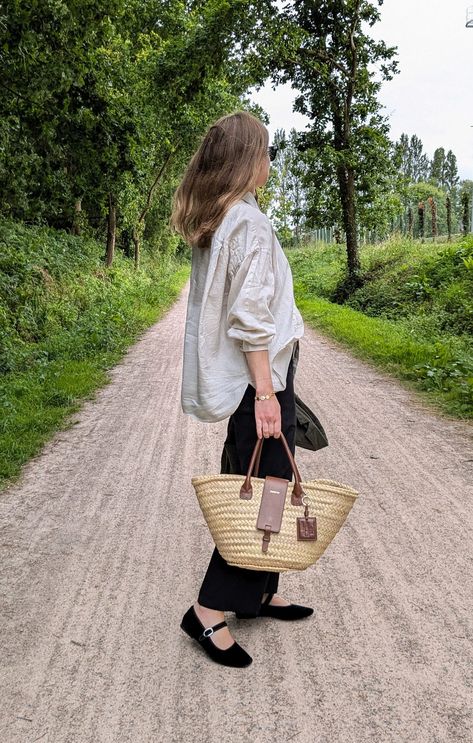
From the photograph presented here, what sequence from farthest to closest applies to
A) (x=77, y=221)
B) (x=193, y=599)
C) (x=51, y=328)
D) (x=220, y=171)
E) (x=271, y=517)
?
(x=77, y=221), (x=51, y=328), (x=193, y=599), (x=220, y=171), (x=271, y=517)

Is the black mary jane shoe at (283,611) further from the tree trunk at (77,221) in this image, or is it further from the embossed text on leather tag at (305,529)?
the tree trunk at (77,221)

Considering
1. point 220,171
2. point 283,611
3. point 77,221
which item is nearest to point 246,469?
point 283,611

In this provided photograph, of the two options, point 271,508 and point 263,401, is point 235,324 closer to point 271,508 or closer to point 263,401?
point 263,401

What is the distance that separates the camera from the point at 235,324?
2432mm

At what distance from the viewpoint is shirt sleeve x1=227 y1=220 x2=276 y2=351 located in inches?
93.9

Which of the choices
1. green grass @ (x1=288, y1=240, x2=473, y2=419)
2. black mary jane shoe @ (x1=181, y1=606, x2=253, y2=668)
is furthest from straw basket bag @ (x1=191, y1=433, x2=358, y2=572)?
green grass @ (x1=288, y1=240, x2=473, y2=419)

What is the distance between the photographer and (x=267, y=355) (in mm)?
2449

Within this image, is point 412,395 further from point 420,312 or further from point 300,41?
point 300,41

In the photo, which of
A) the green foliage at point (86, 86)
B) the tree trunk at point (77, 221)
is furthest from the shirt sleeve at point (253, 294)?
the tree trunk at point (77, 221)

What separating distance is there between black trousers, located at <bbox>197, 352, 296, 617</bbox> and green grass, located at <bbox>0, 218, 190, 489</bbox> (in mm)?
2570

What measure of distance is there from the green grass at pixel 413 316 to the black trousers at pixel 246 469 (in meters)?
4.22

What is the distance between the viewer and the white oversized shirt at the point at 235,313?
2404 millimetres

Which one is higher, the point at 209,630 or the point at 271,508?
the point at 271,508

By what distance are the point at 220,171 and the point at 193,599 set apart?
1.96 m
